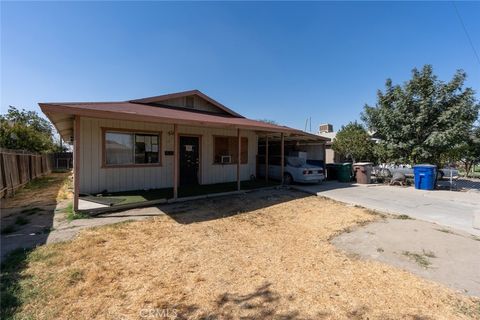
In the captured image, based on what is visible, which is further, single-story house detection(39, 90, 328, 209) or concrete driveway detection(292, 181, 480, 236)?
single-story house detection(39, 90, 328, 209)

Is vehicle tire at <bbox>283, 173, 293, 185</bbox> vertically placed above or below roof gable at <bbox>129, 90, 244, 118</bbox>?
below

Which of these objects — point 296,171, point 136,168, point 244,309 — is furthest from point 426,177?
point 136,168

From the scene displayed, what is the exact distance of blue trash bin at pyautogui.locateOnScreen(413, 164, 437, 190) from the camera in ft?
34.9

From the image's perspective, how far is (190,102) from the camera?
11102mm

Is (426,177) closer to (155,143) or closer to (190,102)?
(190,102)

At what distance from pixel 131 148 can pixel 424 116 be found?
44.4 feet


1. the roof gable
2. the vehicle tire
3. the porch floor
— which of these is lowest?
the porch floor

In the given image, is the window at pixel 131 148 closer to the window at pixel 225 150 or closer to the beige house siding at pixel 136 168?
the beige house siding at pixel 136 168

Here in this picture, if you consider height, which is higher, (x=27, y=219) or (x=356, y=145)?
(x=356, y=145)

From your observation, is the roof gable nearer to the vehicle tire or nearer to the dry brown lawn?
the vehicle tire

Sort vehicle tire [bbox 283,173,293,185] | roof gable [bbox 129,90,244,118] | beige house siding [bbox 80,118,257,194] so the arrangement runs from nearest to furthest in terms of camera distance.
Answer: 1. beige house siding [bbox 80,118,257,194]
2. roof gable [bbox 129,90,244,118]
3. vehicle tire [bbox 283,173,293,185]

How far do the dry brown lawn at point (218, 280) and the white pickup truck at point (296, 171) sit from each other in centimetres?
585

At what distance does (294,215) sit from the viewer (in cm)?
642

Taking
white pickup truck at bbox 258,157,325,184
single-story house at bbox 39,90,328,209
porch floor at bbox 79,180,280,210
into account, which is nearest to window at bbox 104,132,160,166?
single-story house at bbox 39,90,328,209
